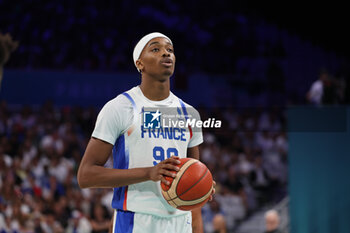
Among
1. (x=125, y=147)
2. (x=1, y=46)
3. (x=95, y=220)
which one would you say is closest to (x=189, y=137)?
(x=125, y=147)

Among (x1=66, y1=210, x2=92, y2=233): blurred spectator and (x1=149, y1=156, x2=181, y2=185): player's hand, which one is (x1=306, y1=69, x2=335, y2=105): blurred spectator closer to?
(x1=66, y1=210, x2=92, y2=233): blurred spectator

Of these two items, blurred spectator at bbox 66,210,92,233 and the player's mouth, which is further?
blurred spectator at bbox 66,210,92,233

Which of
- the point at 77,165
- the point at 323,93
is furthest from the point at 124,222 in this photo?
the point at 77,165

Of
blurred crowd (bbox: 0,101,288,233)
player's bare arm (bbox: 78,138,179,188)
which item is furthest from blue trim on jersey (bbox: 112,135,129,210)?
blurred crowd (bbox: 0,101,288,233)

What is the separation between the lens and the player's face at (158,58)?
137 inches

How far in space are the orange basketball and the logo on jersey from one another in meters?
0.36

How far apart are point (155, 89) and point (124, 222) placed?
3.06ft

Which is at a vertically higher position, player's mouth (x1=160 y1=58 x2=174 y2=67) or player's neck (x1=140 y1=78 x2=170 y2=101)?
player's mouth (x1=160 y1=58 x2=174 y2=67)

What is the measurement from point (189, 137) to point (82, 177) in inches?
33.2

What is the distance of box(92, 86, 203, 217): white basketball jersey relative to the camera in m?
3.33

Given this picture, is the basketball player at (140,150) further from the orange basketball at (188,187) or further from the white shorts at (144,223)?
the orange basketball at (188,187)

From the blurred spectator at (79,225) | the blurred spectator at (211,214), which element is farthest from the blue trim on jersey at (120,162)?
the blurred spectator at (79,225)

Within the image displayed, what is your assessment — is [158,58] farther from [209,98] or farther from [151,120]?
[209,98]

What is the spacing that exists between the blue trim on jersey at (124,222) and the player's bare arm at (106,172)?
0.91ft
